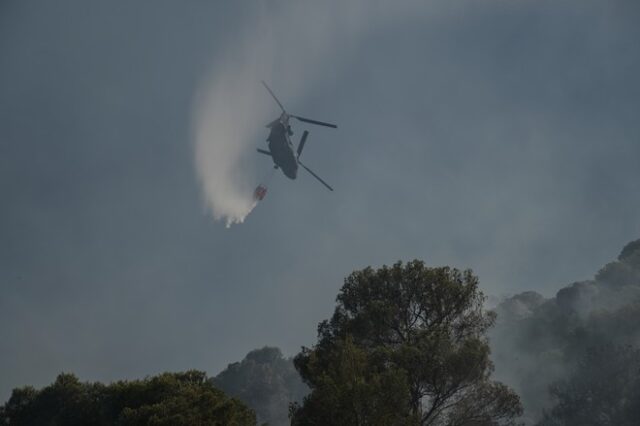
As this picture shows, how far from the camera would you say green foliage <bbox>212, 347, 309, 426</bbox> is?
128 metres

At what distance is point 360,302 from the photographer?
96.1 feet

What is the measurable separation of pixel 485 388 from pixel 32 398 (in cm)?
3570

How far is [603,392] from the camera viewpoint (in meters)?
61.0

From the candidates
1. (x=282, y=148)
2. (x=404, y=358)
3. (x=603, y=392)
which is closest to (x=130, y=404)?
(x=404, y=358)

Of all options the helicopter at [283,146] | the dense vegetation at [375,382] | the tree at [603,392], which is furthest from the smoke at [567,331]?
Answer: the helicopter at [283,146]

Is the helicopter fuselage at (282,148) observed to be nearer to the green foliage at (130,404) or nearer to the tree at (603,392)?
the green foliage at (130,404)

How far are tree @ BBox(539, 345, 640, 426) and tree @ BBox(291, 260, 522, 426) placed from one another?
4072 centimetres

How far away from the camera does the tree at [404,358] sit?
64.6 ft

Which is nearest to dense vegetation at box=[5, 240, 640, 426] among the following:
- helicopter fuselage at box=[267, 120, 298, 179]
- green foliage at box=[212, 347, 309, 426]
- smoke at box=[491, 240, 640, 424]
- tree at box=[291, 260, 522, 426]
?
tree at box=[291, 260, 522, 426]

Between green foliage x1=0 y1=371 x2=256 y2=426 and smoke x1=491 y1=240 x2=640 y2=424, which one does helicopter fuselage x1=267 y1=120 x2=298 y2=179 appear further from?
smoke x1=491 y1=240 x2=640 y2=424

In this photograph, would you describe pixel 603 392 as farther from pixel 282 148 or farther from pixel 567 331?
pixel 282 148

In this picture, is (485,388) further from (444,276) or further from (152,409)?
(152,409)

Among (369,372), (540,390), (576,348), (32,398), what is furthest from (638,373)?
(32,398)

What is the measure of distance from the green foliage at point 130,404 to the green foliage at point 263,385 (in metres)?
86.4
